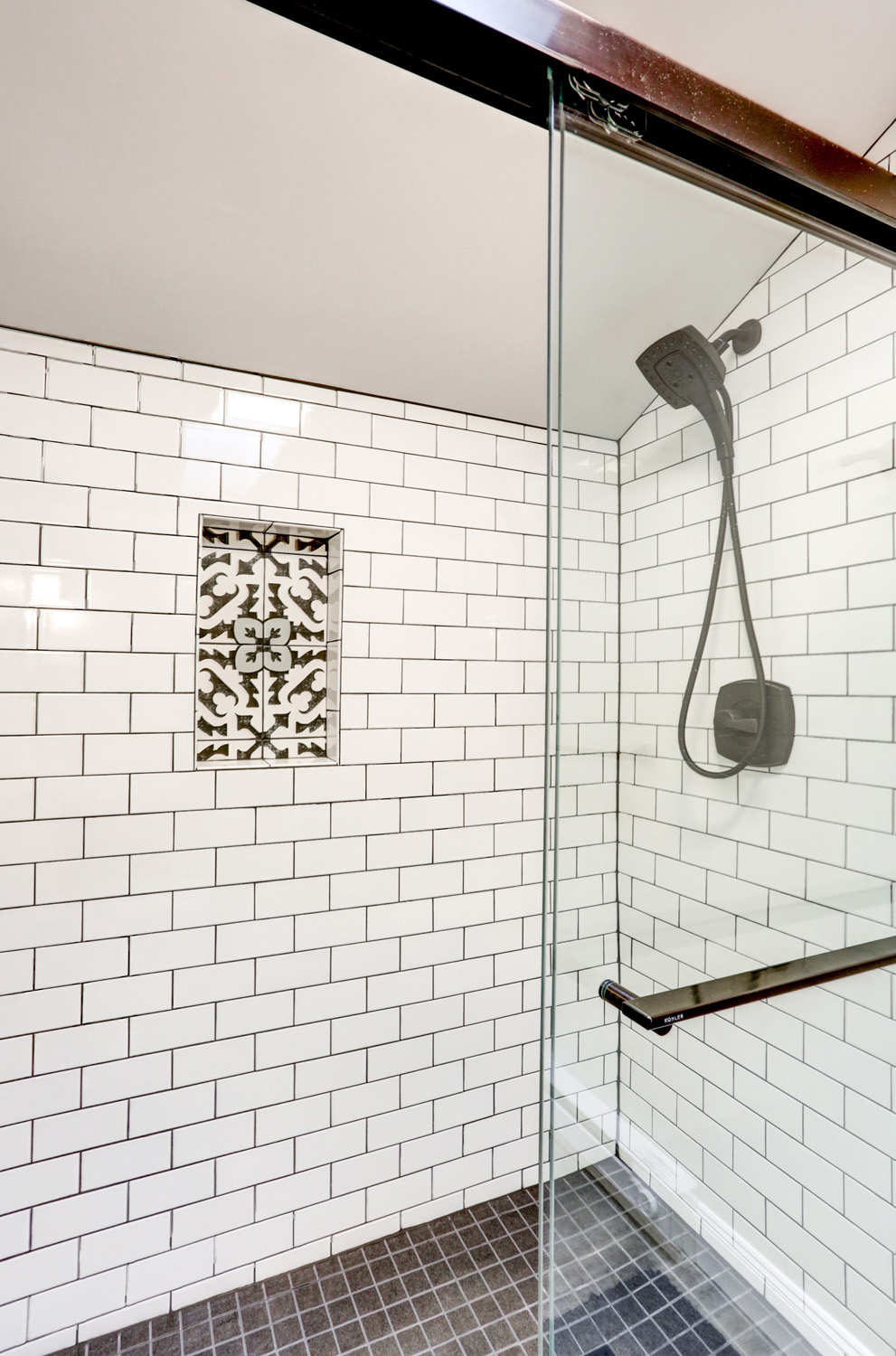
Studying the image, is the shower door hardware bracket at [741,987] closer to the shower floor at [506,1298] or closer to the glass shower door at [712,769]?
the glass shower door at [712,769]

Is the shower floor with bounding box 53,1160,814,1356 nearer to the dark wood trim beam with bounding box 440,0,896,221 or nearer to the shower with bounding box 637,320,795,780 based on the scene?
the shower with bounding box 637,320,795,780

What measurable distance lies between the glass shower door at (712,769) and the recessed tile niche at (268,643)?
1.08 metres

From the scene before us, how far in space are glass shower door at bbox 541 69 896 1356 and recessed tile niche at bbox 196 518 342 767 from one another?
42.6 inches

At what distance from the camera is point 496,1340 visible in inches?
59.1

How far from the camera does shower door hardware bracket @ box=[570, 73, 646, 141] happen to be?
2.31 ft

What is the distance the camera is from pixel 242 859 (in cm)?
165

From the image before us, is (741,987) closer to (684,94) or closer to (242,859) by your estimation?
(684,94)

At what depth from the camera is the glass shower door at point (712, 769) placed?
2.45 ft

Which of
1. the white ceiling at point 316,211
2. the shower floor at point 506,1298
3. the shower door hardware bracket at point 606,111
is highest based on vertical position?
the white ceiling at point 316,211

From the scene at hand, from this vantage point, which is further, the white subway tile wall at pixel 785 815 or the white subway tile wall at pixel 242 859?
the white subway tile wall at pixel 242 859

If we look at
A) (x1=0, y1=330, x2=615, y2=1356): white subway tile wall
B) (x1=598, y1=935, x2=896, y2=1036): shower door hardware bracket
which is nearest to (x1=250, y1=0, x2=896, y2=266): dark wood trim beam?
(x1=598, y1=935, x2=896, y2=1036): shower door hardware bracket

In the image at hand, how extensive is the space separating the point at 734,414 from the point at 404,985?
1553mm

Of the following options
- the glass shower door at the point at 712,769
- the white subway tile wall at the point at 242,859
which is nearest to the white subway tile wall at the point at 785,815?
the glass shower door at the point at 712,769


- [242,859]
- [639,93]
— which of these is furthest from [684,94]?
[242,859]
